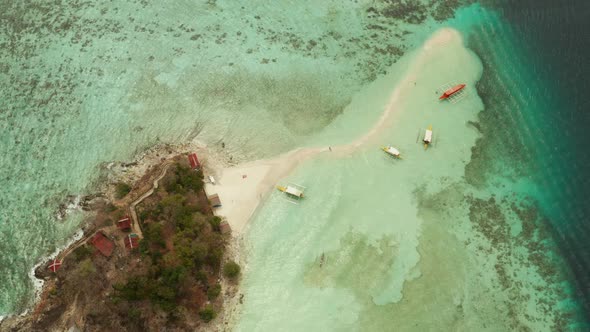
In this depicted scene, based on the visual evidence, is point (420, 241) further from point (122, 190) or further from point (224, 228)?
point (122, 190)

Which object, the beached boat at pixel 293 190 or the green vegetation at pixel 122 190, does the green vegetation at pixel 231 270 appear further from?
the green vegetation at pixel 122 190

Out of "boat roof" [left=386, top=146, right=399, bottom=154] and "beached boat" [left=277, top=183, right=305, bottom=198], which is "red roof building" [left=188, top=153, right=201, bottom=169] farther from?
"boat roof" [left=386, top=146, right=399, bottom=154]

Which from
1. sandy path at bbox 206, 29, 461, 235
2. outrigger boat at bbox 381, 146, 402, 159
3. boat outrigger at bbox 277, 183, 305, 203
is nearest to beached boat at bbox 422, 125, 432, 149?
outrigger boat at bbox 381, 146, 402, 159

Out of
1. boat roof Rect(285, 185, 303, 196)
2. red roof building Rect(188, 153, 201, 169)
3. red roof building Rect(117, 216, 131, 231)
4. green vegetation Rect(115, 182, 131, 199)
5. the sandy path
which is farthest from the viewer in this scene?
red roof building Rect(188, 153, 201, 169)

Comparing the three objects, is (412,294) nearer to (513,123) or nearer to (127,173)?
(513,123)

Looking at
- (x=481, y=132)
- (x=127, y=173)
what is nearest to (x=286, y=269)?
(x=127, y=173)

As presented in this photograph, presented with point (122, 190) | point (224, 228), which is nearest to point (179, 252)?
point (224, 228)

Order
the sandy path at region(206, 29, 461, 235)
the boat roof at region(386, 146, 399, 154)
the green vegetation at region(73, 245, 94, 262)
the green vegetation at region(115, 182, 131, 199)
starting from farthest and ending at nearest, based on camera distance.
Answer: the boat roof at region(386, 146, 399, 154)
the sandy path at region(206, 29, 461, 235)
the green vegetation at region(115, 182, 131, 199)
the green vegetation at region(73, 245, 94, 262)
